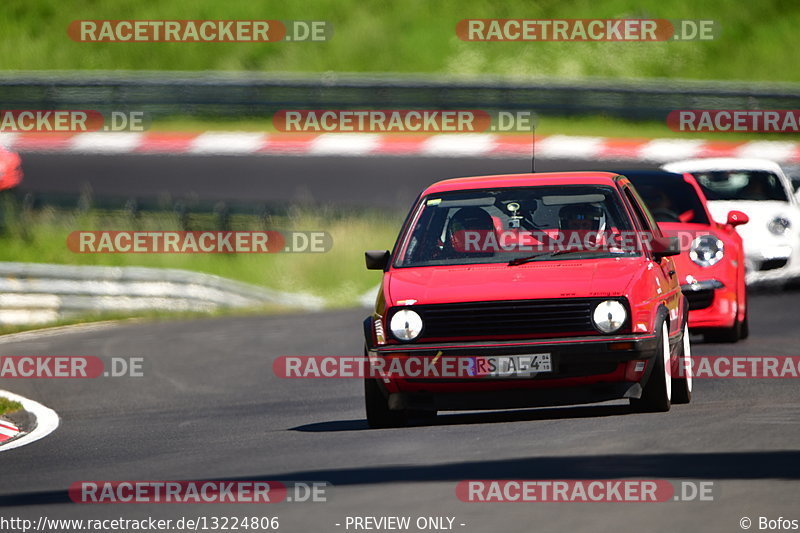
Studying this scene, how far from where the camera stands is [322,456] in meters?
A: 8.61

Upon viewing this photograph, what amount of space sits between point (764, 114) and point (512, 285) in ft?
59.0

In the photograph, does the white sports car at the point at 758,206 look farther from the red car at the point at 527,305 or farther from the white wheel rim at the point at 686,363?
the red car at the point at 527,305

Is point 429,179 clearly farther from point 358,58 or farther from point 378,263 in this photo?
point 378,263

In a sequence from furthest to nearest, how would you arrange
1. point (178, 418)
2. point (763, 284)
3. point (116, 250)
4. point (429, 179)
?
point (429, 179)
point (116, 250)
point (763, 284)
point (178, 418)

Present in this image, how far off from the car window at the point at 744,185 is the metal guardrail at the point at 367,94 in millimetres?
8692

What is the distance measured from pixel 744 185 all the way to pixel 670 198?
12.4 feet

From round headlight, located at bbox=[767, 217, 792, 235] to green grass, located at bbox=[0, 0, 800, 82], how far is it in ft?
55.9

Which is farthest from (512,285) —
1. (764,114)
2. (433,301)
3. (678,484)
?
(764,114)

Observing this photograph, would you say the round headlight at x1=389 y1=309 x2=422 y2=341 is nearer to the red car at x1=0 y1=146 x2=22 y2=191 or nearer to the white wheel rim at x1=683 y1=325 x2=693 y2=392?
the white wheel rim at x1=683 y1=325 x2=693 y2=392

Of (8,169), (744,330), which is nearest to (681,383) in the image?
(744,330)

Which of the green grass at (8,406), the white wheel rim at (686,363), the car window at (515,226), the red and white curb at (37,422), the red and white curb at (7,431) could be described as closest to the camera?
the car window at (515,226)

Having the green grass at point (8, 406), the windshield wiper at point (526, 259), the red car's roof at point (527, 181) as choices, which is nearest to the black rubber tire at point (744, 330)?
the red car's roof at point (527, 181)

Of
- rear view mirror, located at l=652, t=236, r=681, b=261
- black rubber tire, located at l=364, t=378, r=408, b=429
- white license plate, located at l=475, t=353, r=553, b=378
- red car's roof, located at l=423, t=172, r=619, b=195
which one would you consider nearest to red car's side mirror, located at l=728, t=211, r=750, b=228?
red car's roof, located at l=423, t=172, r=619, b=195

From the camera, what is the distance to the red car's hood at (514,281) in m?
9.03
